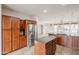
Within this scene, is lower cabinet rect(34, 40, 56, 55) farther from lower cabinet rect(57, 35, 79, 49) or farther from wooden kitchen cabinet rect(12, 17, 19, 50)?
Result: wooden kitchen cabinet rect(12, 17, 19, 50)

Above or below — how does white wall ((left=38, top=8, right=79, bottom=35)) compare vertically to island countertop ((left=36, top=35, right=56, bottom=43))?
above

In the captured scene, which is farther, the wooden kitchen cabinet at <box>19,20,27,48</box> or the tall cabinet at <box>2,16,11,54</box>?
the wooden kitchen cabinet at <box>19,20,27,48</box>

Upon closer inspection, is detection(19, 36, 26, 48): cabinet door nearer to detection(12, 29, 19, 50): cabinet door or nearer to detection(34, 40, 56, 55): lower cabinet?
detection(12, 29, 19, 50): cabinet door

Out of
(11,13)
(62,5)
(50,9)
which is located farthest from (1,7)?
(62,5)

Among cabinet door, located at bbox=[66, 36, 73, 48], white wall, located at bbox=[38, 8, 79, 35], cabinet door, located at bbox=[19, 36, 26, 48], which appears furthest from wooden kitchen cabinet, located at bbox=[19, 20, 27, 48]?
cabinet door, located at bbox=[66, 36, 73, 48]

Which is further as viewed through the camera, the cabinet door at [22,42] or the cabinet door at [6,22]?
the cabinet door at [22,42]

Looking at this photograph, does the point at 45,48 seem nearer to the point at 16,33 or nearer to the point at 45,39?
the point at 45,39

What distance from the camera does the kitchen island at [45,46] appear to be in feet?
7.10

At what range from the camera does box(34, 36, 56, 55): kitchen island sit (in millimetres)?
2164

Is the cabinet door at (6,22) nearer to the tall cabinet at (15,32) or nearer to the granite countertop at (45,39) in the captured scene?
the tall cabinet at (15,32)

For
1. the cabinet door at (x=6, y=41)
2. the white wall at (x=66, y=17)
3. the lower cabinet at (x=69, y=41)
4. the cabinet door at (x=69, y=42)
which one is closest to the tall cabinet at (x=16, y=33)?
the cabinet door at (x=6, y=41)

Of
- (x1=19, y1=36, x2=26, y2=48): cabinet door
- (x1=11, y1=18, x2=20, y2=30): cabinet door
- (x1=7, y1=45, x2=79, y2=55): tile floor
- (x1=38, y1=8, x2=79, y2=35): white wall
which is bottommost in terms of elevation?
(x1=7, y1=45, x2=79, y2=55): tile floor

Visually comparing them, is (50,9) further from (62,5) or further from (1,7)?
(1,7)

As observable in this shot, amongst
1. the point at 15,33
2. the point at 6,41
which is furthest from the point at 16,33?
the point at 6,41
